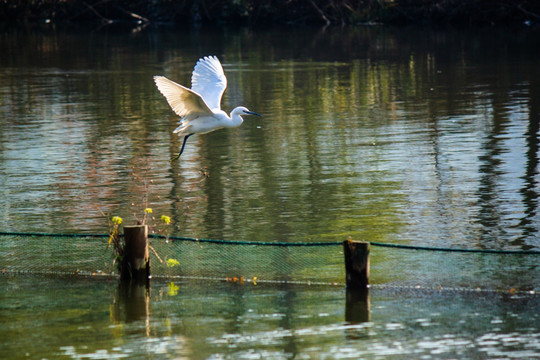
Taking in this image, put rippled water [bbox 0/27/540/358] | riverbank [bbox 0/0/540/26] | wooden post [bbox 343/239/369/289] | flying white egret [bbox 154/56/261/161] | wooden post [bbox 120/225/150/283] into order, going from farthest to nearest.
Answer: riverbank [bbox 0/0/540/26] → flying white egret [bbox 154/56/261/161] → wooden post [bbox 120/225/150/283] → wooden post [bbox 343/239/369/289] → rippled water [bbox 0/27/540/358]

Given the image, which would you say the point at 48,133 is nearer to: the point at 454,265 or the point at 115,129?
the point at 115,129

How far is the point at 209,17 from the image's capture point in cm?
5775

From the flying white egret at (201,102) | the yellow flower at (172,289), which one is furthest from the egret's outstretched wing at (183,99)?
the yellow flower at (172,289)

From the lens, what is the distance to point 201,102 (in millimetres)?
12656

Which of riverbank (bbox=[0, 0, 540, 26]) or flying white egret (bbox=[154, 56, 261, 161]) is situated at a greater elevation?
riverbank (bbox=[0, 0, 540, 26])

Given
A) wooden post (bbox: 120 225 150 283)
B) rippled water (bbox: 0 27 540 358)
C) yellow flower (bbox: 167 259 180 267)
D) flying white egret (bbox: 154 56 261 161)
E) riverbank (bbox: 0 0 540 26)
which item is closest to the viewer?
rippled water (bbox: 0 27 540 358)

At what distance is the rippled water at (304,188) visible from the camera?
840 cm

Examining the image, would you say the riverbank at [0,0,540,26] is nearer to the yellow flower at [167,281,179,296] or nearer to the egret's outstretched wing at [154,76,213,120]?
the egret's outstretched wing at [154,76,213,120]

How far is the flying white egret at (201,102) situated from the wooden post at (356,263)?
12.0 feet

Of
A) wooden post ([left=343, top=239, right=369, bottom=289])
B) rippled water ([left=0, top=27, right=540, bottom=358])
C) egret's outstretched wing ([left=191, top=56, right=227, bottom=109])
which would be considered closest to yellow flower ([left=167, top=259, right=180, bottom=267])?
rippled water ([left=0, top=27, right=540, bottom=358])

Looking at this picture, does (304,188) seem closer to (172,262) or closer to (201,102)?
(201,102)

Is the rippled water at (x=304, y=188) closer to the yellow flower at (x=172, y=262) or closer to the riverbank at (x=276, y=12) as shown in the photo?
the yellow flower at (x=172, y=262)

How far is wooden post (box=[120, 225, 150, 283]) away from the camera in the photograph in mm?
9547

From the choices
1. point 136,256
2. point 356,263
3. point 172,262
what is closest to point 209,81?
point 172,262
